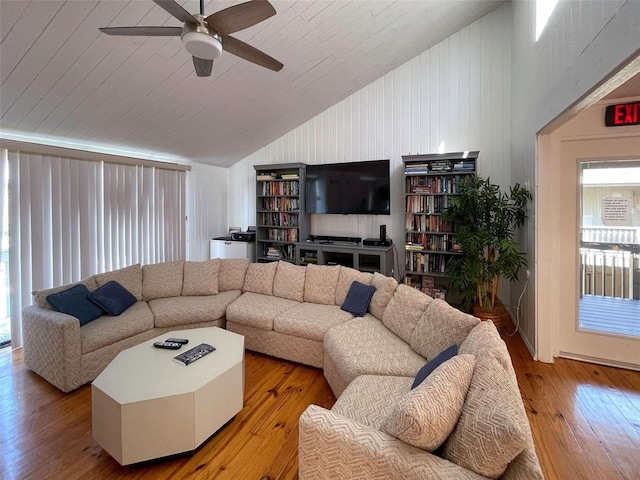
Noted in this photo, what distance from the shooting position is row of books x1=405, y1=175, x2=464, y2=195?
388 cm

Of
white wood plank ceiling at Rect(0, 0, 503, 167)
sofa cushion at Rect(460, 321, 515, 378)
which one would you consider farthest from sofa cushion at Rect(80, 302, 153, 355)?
sofa cushion at Rect(460, 321, 515, 378)

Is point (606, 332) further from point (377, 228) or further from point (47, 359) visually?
point (47, 359)

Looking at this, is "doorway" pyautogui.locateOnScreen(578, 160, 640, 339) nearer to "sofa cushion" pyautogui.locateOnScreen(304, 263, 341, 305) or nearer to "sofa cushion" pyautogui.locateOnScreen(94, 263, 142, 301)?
"sofa cushion" pyautogui.locateOnScreen(304, 263, 341, 305)

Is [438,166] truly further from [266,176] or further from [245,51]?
[245,51]

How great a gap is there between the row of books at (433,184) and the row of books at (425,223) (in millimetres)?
338

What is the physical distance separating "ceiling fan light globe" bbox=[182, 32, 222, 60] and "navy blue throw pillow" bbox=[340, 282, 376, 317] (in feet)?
7.23

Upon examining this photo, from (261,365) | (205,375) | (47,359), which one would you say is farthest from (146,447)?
(47,359)

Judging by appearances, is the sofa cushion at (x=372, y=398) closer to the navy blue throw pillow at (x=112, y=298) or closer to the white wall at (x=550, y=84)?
the white wall at (x=550, y=84)

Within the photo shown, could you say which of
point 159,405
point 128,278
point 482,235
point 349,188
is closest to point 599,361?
point 482,235

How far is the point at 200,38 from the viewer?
1632 mm

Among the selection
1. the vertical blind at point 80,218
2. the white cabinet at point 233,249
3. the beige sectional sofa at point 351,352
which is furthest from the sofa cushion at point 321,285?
the vertical blind at point 80,218

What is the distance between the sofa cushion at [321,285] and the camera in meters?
3.20

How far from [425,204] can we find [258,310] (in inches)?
101

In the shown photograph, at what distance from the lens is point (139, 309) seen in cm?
306
